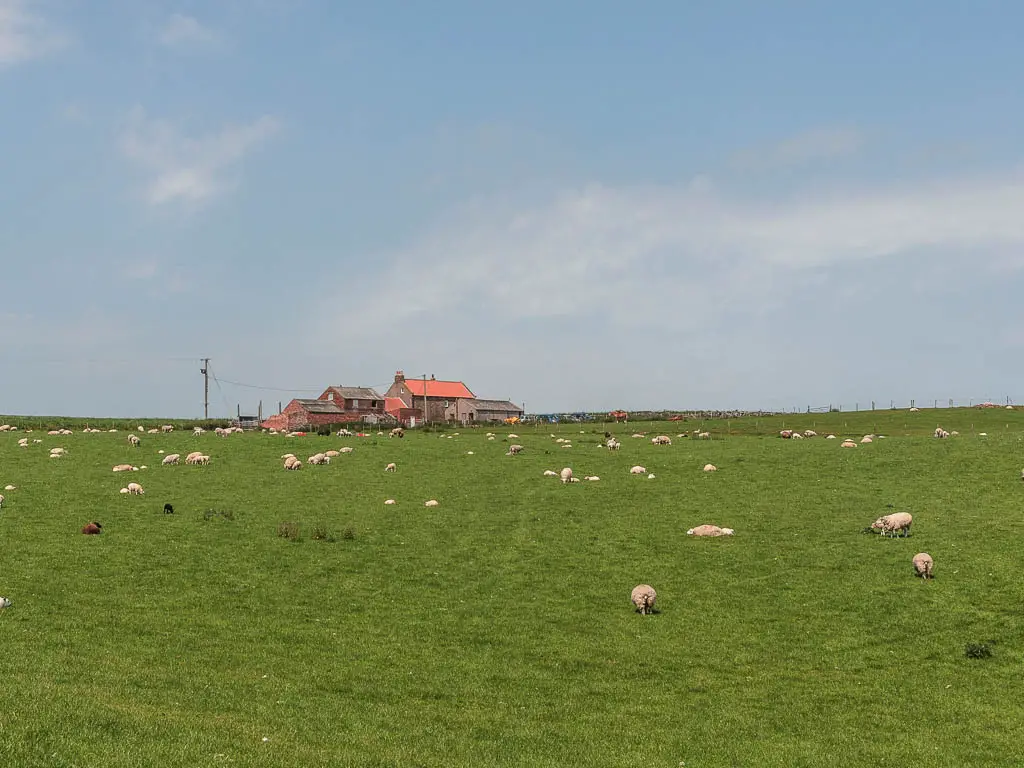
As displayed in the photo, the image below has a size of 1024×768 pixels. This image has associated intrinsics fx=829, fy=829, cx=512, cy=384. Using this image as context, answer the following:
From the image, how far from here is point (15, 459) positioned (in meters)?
57.8

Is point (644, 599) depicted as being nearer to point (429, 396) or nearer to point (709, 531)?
point (709, 531)

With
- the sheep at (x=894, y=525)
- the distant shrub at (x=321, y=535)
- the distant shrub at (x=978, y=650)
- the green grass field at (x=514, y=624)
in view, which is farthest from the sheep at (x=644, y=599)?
the distant shrub at (x=321, y=535)

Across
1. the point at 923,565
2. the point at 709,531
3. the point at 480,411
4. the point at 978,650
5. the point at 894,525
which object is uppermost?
the point at 480,411

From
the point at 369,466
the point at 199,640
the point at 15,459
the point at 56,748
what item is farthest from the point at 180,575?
the point at 15,459

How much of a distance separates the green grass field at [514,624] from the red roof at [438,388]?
94085 mm

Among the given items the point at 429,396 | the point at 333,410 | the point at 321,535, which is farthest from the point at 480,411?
the point at 321,535

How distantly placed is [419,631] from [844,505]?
85.3ft

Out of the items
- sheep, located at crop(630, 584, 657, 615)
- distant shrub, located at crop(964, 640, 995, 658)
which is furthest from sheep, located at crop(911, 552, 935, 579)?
sheep, located at crop(630, 584, 657, 615)

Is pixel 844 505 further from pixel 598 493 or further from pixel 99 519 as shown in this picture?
pixel 99 519

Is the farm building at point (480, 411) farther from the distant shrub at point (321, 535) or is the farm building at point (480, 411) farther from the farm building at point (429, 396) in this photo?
the distant shrub at point (321, 535)

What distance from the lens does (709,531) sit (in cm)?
3647

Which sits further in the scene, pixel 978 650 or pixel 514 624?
pixel 514 624

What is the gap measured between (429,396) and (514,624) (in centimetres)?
11957

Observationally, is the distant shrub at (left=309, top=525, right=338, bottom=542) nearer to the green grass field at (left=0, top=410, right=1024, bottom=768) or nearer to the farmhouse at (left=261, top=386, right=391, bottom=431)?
the green grass field at (left=0, top=410, right=1024, bottom=768)
